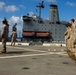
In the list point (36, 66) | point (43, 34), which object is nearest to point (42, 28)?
point (43, 34)

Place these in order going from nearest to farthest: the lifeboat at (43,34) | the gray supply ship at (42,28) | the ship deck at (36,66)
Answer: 1. the ship deck at (36,66)
2. the lifeboat at (43,34)
3. the gray supply ship at (42,28)

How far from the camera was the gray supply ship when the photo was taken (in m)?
75.4

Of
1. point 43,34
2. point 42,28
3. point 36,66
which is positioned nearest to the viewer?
point 36,66

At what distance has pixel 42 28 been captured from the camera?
76562mm

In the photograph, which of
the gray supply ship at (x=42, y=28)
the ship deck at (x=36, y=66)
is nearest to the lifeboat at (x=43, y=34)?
the gray supply ship at (x=42, y=28)

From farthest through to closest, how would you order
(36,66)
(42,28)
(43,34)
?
(42,28) < (43,34) < (36,66)

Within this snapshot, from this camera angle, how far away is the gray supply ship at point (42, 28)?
75375 mm

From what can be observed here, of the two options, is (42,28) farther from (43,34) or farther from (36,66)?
(36,66)

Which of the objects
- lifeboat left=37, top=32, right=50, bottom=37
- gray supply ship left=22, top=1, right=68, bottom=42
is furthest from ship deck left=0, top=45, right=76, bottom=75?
gray supply ship left=22, top=1, right=68, bottom=42

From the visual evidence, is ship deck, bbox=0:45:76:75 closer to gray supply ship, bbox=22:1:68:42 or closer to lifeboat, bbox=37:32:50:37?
lifeboat, bbox=37:32:50:37

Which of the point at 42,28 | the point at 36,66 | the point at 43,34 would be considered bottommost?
the point at 36,66

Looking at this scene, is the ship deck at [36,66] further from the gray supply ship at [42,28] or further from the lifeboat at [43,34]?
the gray supply ship at [42,28]

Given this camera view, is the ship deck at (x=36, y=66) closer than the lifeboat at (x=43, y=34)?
Yes

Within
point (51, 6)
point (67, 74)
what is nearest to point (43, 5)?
point (51, 6)
